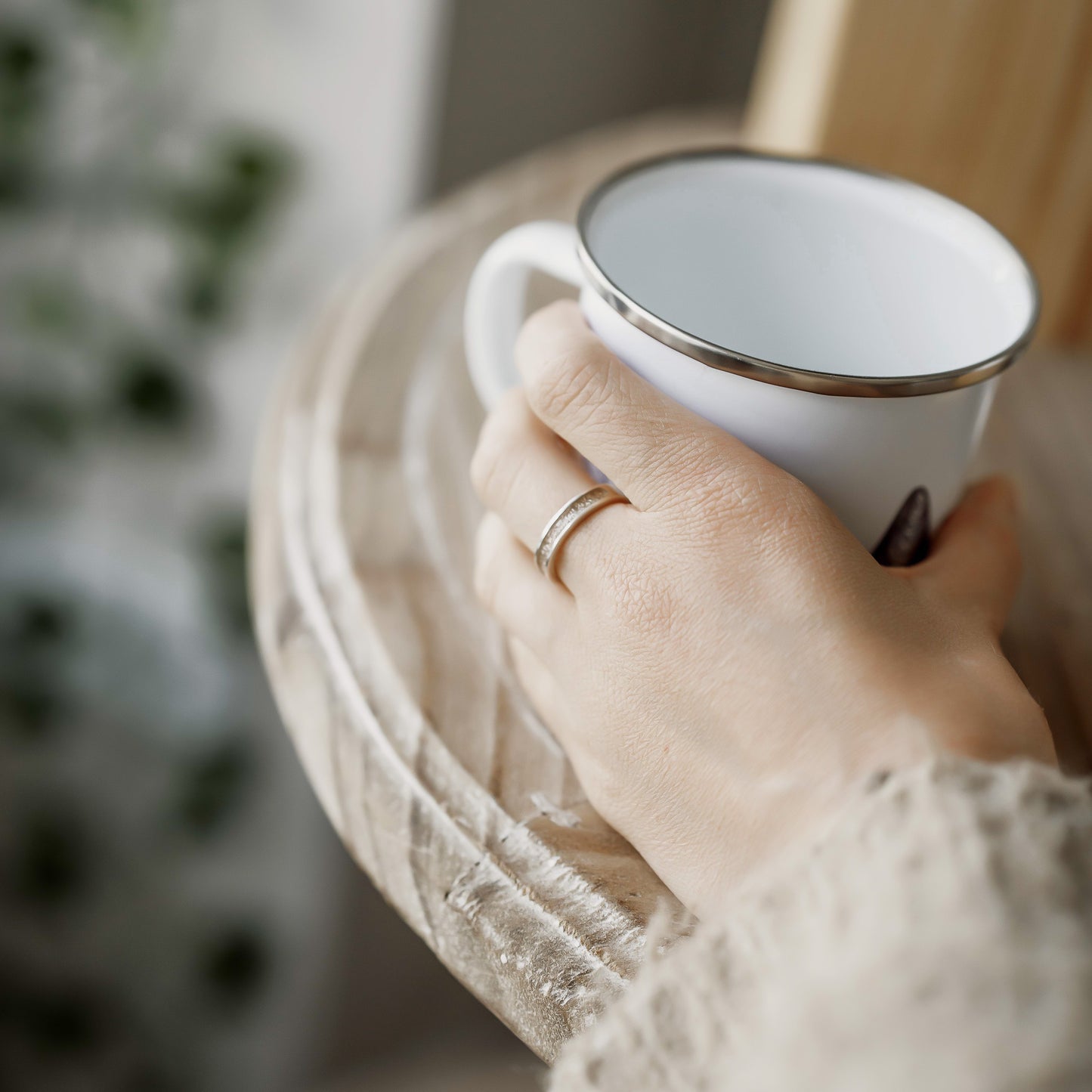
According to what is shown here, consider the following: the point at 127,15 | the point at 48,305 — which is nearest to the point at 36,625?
the point at 48,305

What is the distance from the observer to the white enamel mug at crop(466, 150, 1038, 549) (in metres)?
0.28

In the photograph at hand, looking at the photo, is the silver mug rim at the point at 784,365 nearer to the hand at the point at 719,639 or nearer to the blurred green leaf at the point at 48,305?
the hand at the point at 719,639

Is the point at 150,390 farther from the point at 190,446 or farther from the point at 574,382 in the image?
the point at 574,382

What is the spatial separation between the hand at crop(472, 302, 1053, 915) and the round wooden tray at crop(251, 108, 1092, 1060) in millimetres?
26

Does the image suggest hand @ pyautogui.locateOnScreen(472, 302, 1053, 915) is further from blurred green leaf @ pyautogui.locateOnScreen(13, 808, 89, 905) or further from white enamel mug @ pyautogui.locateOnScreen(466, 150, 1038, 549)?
blurred green leaf @ pyautogui.locateOnScreen(13, 808, 89, 905)

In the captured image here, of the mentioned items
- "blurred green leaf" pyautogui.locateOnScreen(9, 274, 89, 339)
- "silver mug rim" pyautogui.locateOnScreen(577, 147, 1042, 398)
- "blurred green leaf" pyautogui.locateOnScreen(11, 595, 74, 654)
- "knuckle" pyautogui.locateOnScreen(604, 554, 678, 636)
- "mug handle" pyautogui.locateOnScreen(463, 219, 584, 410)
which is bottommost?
"blurred green leaf" pyautogui.locateOnScreen(11, 595, 74, 654)

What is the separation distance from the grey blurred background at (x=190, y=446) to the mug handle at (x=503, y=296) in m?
0.59

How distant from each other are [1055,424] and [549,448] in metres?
0.32

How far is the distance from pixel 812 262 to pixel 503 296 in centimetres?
12

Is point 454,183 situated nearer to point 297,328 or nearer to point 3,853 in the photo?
point 297,328

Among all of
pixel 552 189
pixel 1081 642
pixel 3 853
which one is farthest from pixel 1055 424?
pixel 3 853

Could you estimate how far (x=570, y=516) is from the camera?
0.31 m

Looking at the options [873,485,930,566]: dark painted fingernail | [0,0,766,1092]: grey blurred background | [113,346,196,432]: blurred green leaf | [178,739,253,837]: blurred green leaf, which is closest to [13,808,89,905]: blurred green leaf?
[0,0,766,1092]: grey blurred background

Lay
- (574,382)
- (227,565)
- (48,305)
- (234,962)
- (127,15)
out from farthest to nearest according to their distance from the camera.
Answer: (234,962) → (227,565) → (48,305) → (127,15) → (574,382)
